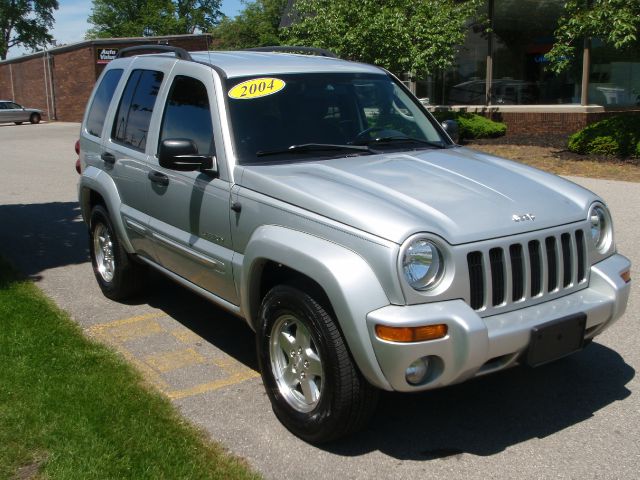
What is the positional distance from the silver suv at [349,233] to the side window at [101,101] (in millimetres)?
792

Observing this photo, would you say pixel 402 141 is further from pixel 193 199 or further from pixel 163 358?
pixel 163 358

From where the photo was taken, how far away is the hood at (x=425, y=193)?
3.53 meters

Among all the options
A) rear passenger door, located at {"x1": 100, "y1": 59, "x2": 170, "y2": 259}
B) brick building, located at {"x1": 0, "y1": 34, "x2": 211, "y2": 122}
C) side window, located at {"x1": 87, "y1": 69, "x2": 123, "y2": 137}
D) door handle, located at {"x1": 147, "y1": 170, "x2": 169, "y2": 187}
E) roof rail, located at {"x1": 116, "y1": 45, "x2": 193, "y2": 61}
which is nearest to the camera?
door handle, located at {"x1": 147, "y1": 170, "x2": 169, "y2": 187}

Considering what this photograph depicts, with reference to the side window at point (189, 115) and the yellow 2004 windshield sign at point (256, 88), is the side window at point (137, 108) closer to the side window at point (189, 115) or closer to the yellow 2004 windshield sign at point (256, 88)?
the side window at point (189, 115)

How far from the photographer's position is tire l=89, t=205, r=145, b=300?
610 cm

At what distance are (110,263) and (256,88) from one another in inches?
98.9

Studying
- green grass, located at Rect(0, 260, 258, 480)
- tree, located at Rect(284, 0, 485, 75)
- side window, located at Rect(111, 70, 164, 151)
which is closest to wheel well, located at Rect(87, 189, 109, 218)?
side window, located at Rect(111, 70, 164, 151)

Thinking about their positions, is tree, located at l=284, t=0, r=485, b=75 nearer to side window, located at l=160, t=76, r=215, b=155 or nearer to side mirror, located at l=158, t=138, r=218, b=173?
side window, located at l=160, t=76, r=215, b=155

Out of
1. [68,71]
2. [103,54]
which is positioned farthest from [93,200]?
[68,71]

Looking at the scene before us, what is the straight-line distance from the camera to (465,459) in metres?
3.73

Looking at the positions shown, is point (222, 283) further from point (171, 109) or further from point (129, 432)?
point (171, 109)

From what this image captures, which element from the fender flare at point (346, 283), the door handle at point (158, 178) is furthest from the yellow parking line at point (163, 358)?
the fender flare at point (346, 283)

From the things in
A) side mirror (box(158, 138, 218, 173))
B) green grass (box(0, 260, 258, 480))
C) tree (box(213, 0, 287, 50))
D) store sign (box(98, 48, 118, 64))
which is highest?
tree (box(213, 0, 287, 50))

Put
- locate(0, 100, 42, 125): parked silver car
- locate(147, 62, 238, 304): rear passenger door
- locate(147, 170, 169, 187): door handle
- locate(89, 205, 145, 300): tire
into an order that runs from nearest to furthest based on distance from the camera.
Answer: locate(147, 62, 238, 304): rear passenger door
locate(147, 170, 169, 187): door handle
locate(89, 205, 145, 300): tire
locate(0, 100, 42, 125): parked silver car
